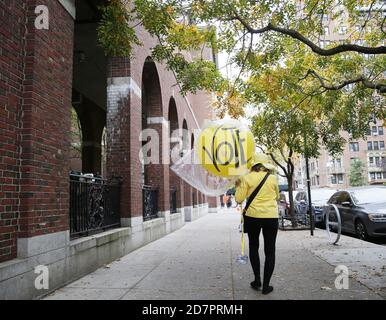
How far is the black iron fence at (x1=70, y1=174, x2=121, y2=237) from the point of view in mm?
6613

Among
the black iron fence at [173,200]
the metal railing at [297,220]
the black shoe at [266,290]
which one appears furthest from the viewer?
the black iron fence at [173,200]

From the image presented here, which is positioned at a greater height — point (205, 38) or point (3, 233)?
point (205, 38)

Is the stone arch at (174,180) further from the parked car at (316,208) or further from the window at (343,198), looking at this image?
the window at (343,198)

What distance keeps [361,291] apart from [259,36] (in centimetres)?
614

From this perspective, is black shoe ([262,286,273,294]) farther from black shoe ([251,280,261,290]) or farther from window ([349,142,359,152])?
window ([349,142,359,152])

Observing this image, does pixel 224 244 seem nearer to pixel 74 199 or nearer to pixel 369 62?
pixel 74 199

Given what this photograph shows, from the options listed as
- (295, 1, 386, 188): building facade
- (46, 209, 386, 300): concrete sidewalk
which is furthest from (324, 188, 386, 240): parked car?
(295, 1, 386, 188): building facade

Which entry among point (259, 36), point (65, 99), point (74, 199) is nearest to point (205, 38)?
point (259, 36)

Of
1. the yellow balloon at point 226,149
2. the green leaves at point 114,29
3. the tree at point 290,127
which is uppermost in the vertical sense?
the green leaves at point 114,29

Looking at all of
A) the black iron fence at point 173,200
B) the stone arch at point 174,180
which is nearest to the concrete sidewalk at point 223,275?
the black iron fence at point 173,200

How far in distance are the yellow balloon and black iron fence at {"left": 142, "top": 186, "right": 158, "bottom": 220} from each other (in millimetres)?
6535

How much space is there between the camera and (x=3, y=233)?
441 cm

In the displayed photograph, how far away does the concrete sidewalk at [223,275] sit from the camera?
514cm

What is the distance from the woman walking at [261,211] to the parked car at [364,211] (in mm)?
5799
